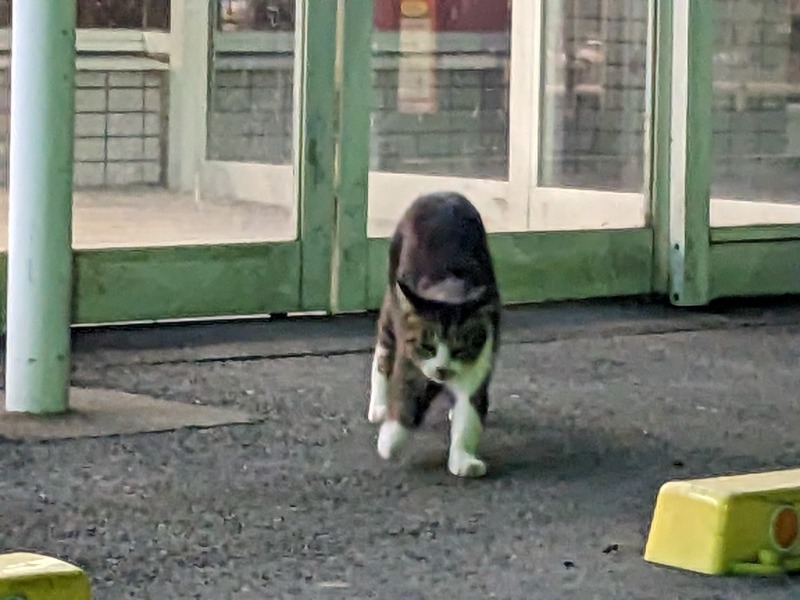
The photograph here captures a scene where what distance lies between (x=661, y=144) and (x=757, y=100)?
20.2 inches

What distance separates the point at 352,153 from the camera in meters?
5.86

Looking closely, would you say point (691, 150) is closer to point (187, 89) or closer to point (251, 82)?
point (251, 82)

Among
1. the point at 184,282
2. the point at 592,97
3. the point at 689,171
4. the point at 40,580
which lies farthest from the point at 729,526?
the point at 592,97

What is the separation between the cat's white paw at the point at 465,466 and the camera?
3.83m

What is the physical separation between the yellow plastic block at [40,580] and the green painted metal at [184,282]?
9.84 feet

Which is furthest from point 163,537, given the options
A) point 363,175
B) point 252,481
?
point 363,175

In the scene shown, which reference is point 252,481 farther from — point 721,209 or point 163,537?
point 721,209

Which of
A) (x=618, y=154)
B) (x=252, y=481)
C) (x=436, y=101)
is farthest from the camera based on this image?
(x=618, y=154)

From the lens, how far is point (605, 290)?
6426mm

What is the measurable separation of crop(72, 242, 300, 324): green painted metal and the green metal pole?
3.55 feet

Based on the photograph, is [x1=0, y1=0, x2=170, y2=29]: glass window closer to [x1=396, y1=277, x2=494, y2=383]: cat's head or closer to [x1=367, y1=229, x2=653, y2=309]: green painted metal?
[x1=367, y1=229, x2=653, y2=309]: green painted metal

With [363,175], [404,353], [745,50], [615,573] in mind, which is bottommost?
[615,573]

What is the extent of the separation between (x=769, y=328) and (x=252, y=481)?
9.13 feet

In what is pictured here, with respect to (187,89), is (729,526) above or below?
below
